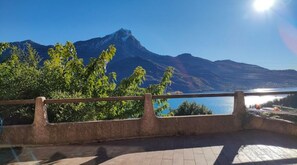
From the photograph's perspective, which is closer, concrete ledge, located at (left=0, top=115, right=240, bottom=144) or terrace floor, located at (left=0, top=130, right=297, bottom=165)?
terrace floor, located at (left=0, top=130, right=297, bottom=165)

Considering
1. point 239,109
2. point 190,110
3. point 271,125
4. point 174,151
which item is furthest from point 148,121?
point 190,110

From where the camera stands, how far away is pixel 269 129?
25.6 ft

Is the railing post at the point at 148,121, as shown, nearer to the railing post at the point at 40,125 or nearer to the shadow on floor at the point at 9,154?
the railing post at the point at 40,125

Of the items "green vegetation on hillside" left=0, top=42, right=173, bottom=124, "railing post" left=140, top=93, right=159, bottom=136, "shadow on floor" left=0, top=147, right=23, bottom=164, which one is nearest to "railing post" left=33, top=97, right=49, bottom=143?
"shadow on floor" left=0, top=147, right=23, bottom=164

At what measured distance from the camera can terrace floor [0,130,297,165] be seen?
5.44 meters

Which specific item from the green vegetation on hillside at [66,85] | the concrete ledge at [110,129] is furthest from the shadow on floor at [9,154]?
the green vegetation on hillside at [66,85]

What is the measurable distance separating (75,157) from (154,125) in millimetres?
2405

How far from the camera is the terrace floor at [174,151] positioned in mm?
5441

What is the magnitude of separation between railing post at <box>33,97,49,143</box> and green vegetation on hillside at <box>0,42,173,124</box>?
1341mm

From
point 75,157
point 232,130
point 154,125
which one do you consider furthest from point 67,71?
point 232,130

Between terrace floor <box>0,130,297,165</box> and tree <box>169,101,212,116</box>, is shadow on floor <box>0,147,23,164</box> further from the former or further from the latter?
tree <box>169,101,212,116</box>

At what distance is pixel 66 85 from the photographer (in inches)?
418

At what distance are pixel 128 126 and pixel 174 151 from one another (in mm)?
1830

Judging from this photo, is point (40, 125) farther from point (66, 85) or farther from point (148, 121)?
point (66, 85)
